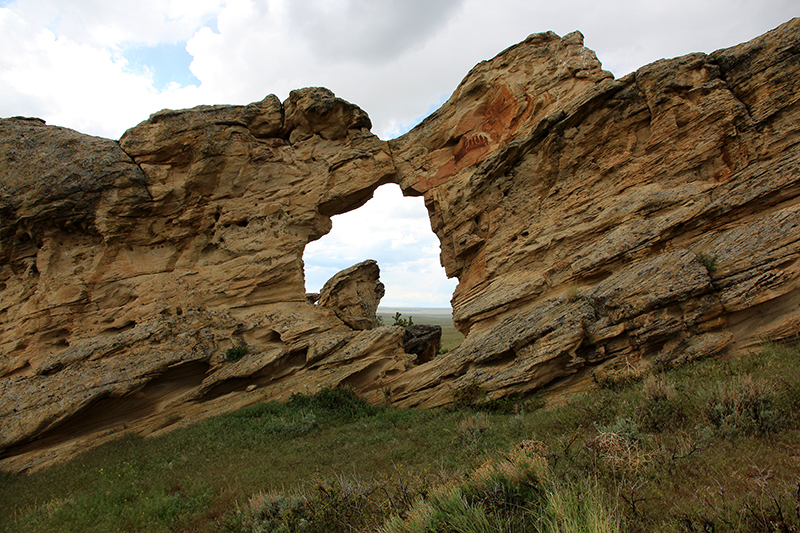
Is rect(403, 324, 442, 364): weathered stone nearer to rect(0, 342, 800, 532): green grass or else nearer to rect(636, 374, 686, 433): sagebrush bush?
rect(0, 342, 800, 532): green grass

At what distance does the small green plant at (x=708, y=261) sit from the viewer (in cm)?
1049

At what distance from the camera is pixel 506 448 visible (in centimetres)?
801

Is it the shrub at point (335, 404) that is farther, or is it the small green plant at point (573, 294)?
the shrub at point (335, 404)

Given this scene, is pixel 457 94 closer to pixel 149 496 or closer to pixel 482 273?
pixel 482 273

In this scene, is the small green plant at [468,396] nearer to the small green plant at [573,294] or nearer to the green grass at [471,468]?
the green grass at [471,468]

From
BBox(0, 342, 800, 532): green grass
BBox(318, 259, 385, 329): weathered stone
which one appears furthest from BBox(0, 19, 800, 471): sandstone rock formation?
BBox(0, 342, 800, 532): green grass

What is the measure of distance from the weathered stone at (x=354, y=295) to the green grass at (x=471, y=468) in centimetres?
680

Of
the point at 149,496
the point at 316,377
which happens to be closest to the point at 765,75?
the point at 316,377

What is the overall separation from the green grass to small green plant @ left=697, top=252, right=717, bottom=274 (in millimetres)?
2448

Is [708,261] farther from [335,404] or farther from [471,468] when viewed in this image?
[335,404]

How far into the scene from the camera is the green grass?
4168 mm

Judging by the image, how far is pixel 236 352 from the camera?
15.3 metres

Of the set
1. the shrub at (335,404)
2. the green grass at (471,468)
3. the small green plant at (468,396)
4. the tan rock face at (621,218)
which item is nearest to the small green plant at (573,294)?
the tan rock face at (621,218)

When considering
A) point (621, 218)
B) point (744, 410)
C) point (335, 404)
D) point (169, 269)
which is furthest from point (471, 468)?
point (169, 269)
